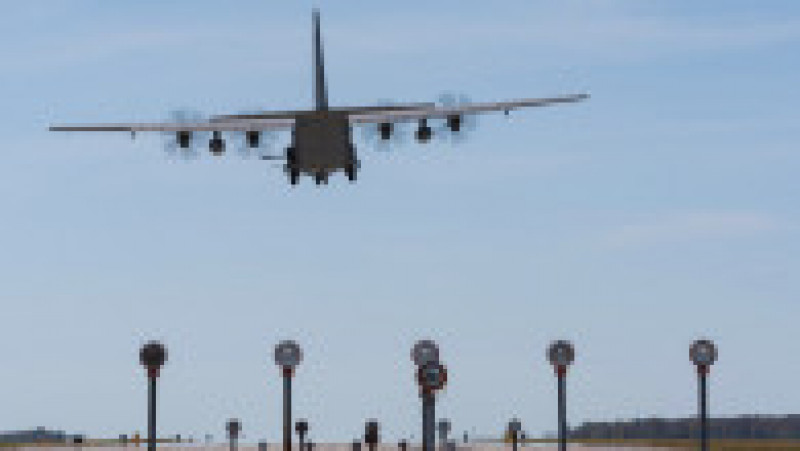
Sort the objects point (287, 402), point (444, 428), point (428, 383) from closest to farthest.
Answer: point (428, 383) < point (287, 402) < point (444, 428)

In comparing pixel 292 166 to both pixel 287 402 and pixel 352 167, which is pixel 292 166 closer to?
pixel 352 167

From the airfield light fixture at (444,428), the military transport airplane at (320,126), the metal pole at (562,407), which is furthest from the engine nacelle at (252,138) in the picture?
the metal pole at (562,407)

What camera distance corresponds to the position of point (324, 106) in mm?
85438

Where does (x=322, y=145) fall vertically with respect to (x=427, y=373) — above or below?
above

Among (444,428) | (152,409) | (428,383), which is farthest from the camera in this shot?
(444,428)

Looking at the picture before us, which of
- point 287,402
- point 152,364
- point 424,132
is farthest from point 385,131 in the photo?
point 152,364

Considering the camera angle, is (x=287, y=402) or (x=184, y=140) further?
(x=184, y=140)

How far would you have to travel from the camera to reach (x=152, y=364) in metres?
48.0

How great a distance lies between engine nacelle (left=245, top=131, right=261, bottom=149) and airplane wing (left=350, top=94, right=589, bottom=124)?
16.2 ft

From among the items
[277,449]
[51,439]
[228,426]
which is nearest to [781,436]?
[51,439]

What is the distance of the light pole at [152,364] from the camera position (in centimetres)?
4794

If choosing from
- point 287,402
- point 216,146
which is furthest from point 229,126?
point 287,402

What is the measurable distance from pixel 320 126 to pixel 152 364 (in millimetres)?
33533

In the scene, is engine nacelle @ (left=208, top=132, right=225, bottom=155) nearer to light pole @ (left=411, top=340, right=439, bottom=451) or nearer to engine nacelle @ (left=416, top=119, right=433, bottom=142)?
engine nacelle @ (left=416, top=119, right=433, bottom=142)
